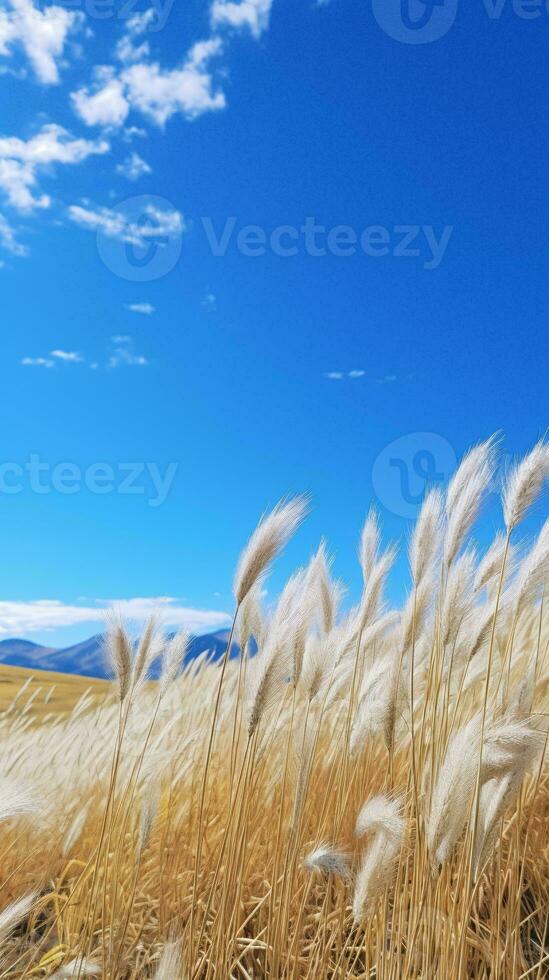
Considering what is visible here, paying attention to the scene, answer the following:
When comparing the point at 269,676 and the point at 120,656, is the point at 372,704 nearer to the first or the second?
the point at 269,676

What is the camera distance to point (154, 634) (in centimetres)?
187

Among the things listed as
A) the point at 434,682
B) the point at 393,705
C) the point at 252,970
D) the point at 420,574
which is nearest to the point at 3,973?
the point at 252,970

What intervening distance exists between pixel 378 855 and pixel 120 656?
2.35 feet

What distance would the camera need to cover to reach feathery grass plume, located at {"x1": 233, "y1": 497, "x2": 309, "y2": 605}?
4.90 ft

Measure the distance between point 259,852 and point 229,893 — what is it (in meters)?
0.61

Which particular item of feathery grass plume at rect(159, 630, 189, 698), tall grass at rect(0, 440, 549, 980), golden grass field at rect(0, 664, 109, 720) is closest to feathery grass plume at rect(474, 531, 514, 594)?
tall grass at rect(0, 440, 549, 980)

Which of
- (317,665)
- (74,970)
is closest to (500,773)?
(317,665)

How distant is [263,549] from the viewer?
150cm

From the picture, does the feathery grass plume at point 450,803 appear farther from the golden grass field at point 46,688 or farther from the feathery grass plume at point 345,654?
the golden grass field at point 46,688

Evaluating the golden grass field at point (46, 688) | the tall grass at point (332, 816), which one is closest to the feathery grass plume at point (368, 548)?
the tall grass at point (332, 816)

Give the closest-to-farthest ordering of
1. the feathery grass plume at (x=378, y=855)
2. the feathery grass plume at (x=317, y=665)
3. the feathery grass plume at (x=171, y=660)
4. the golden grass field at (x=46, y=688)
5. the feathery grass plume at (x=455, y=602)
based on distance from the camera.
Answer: the feathery grass plume at (x=378, y=855)
the feathery grass plume at (x=455, y=602)
the feathery grass plume at (x=317, y=665)
the feathery grass plume at (x=171, y=660)
the golden grass field at (x=46, y=688)

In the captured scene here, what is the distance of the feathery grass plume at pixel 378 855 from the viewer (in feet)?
4.37

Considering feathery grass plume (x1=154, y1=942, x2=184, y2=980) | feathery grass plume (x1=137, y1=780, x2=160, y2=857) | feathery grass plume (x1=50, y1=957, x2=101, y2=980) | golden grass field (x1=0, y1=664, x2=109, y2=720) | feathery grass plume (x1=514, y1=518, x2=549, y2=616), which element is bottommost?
golden grass field (x1=0, y1=664, x2=109, y2=720)

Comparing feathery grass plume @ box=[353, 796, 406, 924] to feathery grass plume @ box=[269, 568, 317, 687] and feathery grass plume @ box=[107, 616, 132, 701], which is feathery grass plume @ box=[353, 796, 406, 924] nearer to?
feathery grass plume @ box=[269, 568, 317, 687]
